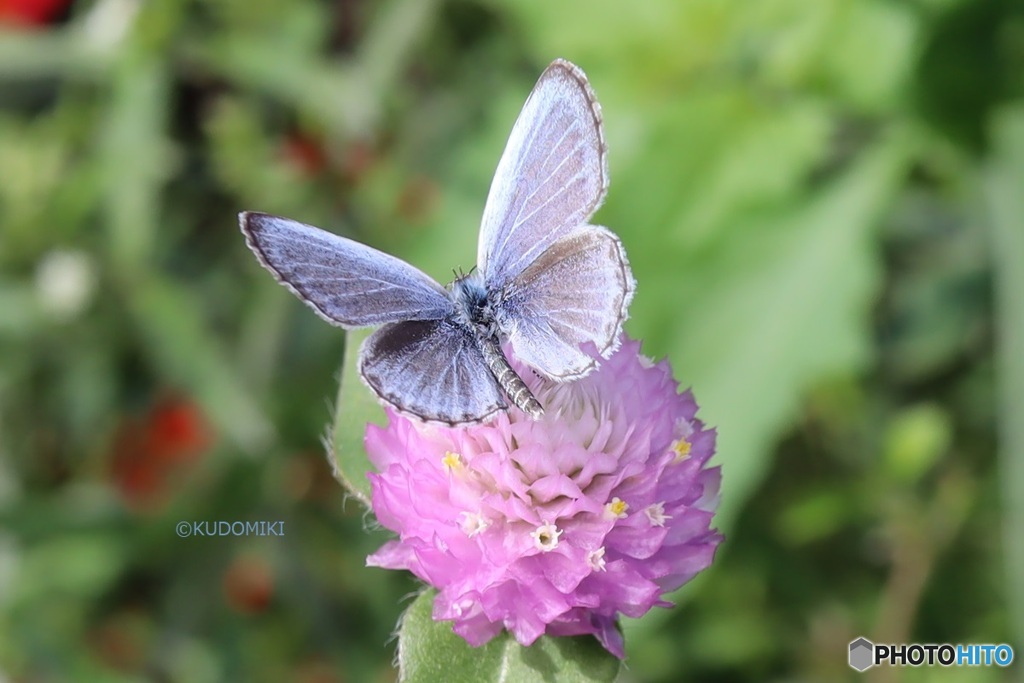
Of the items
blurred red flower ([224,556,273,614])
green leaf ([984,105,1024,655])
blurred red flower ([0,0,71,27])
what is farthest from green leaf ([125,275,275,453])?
green leaf ([984,105,1024,655])

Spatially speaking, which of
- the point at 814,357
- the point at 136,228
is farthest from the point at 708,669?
the point at 136,228

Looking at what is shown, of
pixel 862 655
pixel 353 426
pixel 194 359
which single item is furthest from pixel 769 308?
pixel 353 426

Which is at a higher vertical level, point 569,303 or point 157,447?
point 157,447

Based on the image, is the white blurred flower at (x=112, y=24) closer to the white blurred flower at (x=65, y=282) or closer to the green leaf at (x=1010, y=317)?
the white blurred flower at (x=65, y=282)

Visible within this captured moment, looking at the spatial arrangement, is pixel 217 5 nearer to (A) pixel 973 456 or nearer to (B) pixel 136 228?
(B) pixel 136 228

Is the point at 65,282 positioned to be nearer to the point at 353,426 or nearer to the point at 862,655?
the point at 353,426
